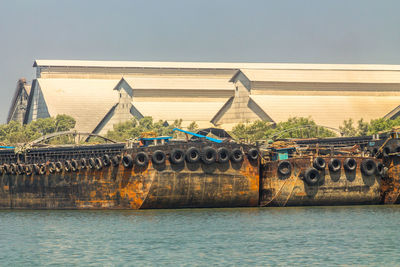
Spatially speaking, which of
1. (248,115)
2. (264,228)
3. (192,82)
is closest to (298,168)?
(264,228)

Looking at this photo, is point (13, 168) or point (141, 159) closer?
point (141, 159)

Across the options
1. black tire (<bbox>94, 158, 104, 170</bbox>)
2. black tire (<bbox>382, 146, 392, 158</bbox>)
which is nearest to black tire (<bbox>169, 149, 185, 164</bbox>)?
black tire (<bbox>94, 158, 104, 170</bbox>)

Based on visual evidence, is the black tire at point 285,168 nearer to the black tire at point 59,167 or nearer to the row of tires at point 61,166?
the row of tires at point 61,166

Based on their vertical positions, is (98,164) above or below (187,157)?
below

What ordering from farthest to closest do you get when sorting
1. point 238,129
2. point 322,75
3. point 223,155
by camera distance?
1. point 322,75
2. point 238,129
3. point 223,155

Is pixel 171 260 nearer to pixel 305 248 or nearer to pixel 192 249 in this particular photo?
pixel 192 249

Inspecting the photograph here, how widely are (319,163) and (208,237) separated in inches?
673

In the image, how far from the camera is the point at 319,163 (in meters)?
59.8

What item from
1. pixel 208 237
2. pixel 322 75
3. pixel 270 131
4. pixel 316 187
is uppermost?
pixel 322 75

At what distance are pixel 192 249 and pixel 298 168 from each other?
20.1 m

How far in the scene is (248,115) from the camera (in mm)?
165375

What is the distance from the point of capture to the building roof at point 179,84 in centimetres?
17650

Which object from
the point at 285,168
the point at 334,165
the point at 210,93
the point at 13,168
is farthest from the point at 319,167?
the point at 210,93

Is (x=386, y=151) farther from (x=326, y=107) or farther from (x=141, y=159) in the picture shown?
(x=326, y=107)
